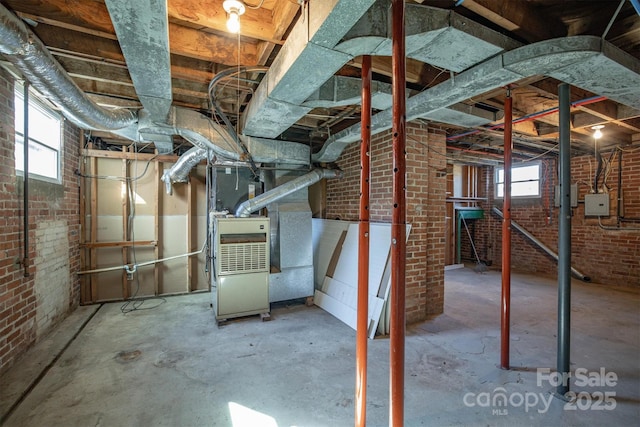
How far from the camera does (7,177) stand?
2385mm

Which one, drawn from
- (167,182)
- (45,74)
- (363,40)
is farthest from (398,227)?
(167,182)

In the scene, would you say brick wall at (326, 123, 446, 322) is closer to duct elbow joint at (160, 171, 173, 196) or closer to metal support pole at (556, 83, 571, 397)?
metal support pole at (556, 83, 571, 397)

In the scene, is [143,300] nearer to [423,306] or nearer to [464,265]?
[423,306]

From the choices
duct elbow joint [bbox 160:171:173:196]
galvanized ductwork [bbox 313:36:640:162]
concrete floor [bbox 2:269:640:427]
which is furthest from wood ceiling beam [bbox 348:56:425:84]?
duct elbow joint [bbox 160:171:173:196]

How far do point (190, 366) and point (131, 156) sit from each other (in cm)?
344

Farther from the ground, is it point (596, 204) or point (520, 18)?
point (520, 18)

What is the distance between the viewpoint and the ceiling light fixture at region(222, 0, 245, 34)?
1.57 meters

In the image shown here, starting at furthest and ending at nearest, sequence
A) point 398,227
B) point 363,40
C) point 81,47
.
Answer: point 81,47 → point 363,40 → point 398,227

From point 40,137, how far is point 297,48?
321cm

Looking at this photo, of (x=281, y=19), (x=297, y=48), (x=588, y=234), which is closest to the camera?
(x=297, y=48)

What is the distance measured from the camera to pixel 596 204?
513cm

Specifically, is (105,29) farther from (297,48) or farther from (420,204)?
(420,204)

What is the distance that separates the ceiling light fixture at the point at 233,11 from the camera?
157 cm

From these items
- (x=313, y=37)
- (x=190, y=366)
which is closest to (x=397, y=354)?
(x=313, y=37)
